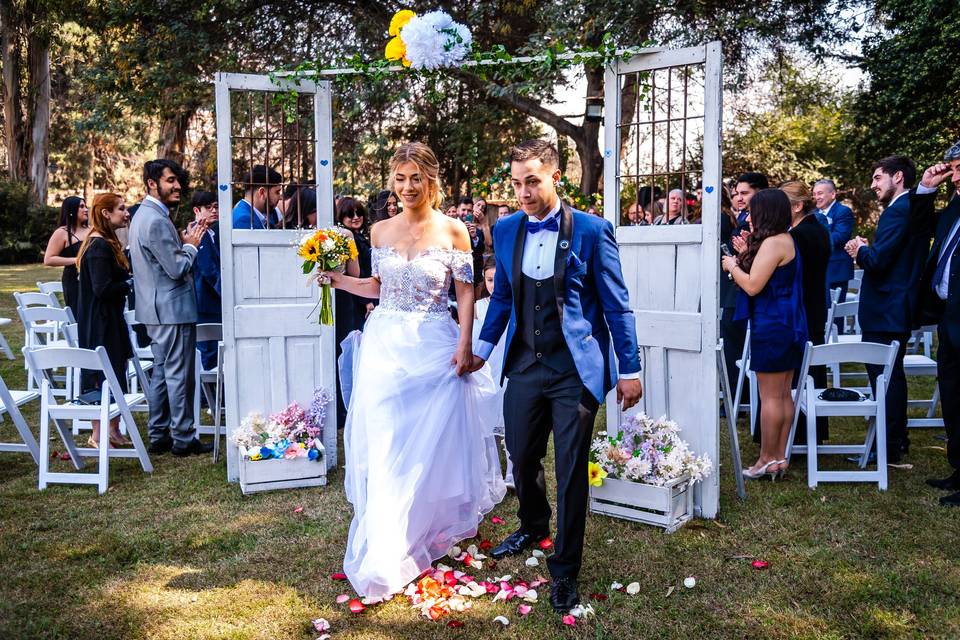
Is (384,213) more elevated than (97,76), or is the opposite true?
(97,76)

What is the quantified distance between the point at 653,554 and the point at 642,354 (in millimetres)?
1213

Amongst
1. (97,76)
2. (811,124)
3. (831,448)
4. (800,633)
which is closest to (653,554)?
(800,633)

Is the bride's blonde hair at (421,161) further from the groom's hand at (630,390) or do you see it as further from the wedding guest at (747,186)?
the wedding guest at (747,186)

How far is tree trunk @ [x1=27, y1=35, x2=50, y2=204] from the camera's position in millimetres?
24812

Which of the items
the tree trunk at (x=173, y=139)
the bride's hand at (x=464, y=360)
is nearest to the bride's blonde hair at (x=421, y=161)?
the bride's hand at (x=464, y=360)

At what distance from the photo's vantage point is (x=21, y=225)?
2394 centimetres

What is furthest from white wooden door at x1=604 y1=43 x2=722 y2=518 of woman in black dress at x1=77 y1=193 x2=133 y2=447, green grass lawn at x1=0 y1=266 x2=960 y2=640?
woman in black dress at x1=77 y1=193 x2=133 y2=447

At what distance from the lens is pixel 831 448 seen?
5.48m

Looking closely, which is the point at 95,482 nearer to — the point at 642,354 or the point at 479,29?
the point at 642,354

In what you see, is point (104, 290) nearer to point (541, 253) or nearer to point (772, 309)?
point (541, 253)

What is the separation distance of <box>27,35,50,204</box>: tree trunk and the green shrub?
1446 mm

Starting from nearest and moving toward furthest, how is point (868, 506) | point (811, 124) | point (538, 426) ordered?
point (538, 426), point (868, 506), point (811, 124)

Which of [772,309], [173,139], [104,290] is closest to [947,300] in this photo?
[772,309]

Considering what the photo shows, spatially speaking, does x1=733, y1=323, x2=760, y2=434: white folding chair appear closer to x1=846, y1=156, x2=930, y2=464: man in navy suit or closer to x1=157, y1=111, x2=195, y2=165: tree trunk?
x1=846, y1=156, x2=930, y2=464: man in navy suit
